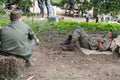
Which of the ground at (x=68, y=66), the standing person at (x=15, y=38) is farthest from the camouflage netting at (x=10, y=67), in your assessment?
the standing person at (x=15, y=38)

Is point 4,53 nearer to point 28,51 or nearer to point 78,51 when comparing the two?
point 28,51

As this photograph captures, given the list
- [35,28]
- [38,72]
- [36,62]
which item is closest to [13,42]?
[38,72]

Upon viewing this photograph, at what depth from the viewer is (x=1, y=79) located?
6109 millimetres

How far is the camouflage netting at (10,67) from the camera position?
5.93 meters

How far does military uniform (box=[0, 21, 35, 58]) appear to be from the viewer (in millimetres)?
6918

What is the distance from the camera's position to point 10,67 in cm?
596

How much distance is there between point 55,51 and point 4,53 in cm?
262

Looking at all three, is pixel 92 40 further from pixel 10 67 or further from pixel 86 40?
pixel 10 67

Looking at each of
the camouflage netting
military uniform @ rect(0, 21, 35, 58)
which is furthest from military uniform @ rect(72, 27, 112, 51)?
the camouflage netting

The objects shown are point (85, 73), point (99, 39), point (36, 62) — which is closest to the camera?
point (85, 73)

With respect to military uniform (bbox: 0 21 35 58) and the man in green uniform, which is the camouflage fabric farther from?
military uniform (bbox: 0 21 35 58)

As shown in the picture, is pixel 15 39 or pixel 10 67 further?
pixel 15 39

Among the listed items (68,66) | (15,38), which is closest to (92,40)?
(68,66)

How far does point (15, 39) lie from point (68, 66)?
4.98 feet
